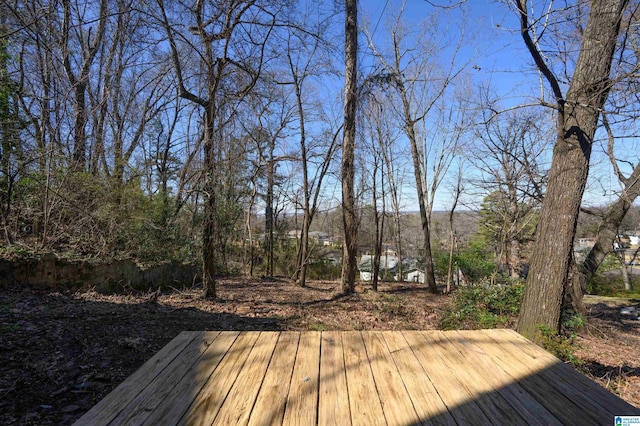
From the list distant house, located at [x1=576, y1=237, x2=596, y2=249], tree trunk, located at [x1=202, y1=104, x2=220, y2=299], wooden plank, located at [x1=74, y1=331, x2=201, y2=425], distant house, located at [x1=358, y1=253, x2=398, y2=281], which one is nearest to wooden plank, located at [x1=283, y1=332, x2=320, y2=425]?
wooden plank, located at [x1=74, y1=331, x2=201, y2=425]

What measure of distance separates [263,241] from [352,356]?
479 inches

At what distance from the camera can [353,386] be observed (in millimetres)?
1454

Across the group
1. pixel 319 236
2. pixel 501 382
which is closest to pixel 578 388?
pixel 501 382

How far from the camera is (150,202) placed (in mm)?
7047

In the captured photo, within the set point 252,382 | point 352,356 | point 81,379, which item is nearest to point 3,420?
point 81,379

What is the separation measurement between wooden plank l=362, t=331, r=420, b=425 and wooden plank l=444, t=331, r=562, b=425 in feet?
1.39

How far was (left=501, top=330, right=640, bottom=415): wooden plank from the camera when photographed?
1323mm

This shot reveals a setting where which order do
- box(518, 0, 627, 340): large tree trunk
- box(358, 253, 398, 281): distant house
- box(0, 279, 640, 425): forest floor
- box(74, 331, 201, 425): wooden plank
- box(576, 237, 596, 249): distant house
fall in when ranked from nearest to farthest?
box(74, 331, 201, 425): wooden plank
box(0, 279, 640, 425): forest floor
box(518, 0, 627, 340): large tree trunk
box(576, 237, 596, 249): distant house
box(358, 253, 398, 281): distant house

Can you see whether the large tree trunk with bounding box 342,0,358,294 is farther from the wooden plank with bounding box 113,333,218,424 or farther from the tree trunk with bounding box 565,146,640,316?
the wooden plank with bounding box 113,333,218,424

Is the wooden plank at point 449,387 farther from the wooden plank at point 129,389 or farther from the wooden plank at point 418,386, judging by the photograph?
the wooden plank at point 129,389

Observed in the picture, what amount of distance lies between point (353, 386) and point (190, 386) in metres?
0.73

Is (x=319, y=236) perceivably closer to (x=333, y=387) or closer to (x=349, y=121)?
(x=349, y=121)

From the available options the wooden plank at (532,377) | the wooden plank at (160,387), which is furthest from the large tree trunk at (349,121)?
the wooden plank at (160,387)

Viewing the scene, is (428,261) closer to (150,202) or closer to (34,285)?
(150,202)
